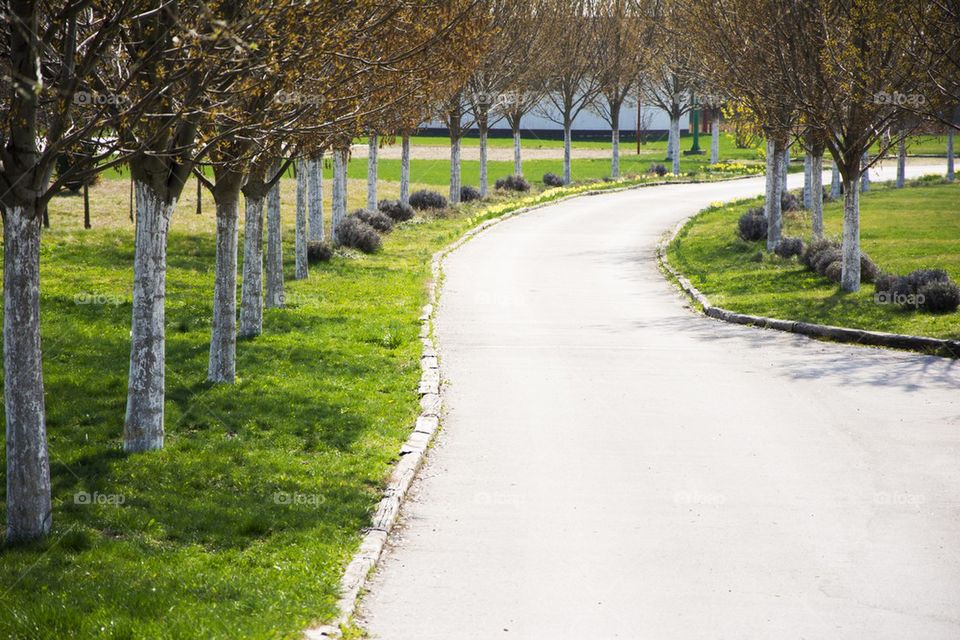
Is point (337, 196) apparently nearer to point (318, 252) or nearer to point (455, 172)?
point (318, 252)

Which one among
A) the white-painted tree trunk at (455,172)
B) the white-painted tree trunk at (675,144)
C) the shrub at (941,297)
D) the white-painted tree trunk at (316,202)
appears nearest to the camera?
the shrub at (941,297)

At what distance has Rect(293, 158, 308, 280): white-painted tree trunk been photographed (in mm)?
21394

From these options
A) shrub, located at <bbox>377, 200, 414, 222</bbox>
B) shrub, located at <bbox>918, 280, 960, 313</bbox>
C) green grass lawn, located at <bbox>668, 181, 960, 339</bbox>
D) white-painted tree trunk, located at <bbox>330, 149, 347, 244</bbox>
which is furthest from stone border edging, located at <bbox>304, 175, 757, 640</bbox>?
shrub, located at <bbox>377, 200, 414, 222</bbox>

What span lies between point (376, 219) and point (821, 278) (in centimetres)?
1324

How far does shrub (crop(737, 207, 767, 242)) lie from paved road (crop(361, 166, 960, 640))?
11.5 m

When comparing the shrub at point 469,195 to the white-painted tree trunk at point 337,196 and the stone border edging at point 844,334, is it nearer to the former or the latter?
the white-painted tree trunk at point 337,196

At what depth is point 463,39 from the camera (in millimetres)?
14531

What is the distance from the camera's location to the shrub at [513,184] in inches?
1812

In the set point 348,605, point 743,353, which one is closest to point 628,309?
point 743,353

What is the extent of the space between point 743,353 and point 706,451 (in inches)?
215

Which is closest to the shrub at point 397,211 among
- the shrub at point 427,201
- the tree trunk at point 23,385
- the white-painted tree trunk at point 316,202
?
the shrub at point 427,201

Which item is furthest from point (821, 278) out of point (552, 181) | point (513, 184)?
point (552, 181)

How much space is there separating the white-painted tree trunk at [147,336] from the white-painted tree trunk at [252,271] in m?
4.78

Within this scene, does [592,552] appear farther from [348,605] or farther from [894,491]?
[894,491]
